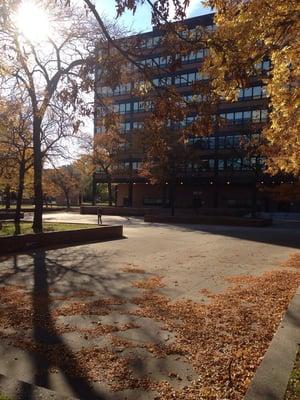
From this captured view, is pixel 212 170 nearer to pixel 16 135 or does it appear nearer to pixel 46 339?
pixel 16 135

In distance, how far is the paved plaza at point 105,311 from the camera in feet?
15.5

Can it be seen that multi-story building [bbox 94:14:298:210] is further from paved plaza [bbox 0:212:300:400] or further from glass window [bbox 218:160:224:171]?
paved plaza [bbox 0:212:300:400]

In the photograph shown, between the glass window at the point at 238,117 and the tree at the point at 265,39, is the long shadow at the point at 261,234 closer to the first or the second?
the tree at the point at 265,39

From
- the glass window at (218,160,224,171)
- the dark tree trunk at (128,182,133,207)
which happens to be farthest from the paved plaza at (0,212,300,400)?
the dark tree trunk at (128,182,133,207)

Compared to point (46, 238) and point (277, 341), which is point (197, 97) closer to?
point (277, 341)

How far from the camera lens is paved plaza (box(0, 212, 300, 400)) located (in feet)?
15.5

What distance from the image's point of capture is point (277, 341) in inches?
216

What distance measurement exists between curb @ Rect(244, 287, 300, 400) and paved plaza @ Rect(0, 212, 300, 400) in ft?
2.48

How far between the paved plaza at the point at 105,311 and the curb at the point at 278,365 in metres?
0.76

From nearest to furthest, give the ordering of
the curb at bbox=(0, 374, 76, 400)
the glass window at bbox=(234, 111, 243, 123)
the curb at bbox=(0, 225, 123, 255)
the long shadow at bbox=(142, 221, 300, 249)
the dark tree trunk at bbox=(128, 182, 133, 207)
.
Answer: the curb at bbox=(0, 374, 76, 400) < the curb at bbox=(0, 225, 123, 255) < the long shadow at bbox=(142, 221, 300, 249) < the glass window at bbox=(234, 111, 243, 123) < the dark tree trunk at bbox=(128, 182, 133, 207)

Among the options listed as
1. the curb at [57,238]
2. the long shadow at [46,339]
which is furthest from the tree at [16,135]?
the long shadow at [46,339]

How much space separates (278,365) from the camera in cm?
464

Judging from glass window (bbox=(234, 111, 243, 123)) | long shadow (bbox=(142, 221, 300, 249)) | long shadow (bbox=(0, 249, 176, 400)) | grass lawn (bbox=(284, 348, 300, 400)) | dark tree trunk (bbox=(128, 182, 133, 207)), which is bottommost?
long shadow (bbox=(142, 221, 300, 249))

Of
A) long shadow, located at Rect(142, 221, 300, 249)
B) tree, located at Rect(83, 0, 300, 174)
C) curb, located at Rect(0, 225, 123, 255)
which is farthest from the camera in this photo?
long shadow, located at Rect(142, 221, 300, 249)
